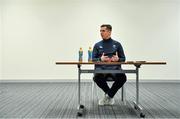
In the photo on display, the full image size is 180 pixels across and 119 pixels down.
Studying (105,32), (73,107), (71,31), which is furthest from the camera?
(71,31)

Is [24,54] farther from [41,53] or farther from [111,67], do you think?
[111,67]

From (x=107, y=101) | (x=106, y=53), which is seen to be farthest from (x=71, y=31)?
(x=107, y=101)

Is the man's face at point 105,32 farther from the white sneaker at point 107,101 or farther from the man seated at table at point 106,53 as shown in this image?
the white sneaker at point 107,101

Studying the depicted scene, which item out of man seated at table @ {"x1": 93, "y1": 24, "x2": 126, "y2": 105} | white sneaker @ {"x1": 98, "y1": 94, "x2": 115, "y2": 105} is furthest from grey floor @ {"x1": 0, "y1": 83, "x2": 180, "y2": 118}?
man seated at table @ {"x1": 93, "y1": 24, "x2": 126, "y2": 105}

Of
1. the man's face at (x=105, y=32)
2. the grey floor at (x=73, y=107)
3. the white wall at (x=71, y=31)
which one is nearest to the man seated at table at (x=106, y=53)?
the man's face at (x=105, y=32)

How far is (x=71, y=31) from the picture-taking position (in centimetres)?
747

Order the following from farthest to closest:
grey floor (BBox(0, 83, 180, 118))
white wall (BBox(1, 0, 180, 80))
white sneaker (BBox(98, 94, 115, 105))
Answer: white wall (BBox(1, 0, 180, 80)) → white sneaker (BBox(98, 94, 115, 105)) → grey floor (BBox(0, 83, 180, 118))

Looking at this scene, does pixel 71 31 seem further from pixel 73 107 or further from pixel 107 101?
pixel 73 107

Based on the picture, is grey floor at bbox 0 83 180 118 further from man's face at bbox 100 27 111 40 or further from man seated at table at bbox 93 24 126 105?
man's face at bbox 100 27 111 40

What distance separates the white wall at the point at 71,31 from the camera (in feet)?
24.4

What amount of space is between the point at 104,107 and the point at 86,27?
3750 millimetres

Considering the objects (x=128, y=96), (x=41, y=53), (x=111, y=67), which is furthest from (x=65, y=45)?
(x=111, y=67)

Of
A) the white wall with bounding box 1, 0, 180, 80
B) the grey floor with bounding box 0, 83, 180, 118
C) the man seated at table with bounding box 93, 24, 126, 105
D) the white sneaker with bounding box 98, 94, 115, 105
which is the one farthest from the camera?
the white wall with bounding box 1, 0, 180, 80

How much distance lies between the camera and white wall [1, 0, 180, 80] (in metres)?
7.45
